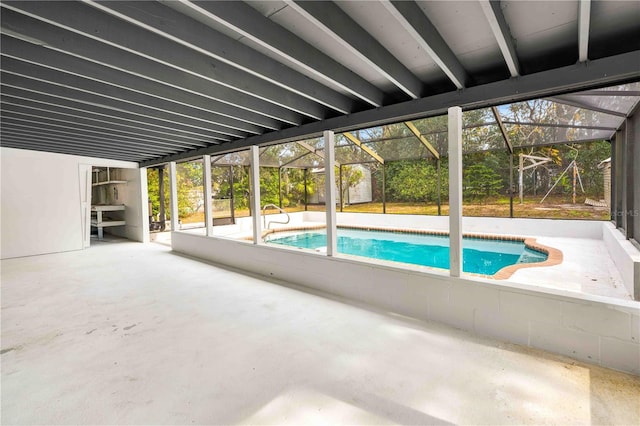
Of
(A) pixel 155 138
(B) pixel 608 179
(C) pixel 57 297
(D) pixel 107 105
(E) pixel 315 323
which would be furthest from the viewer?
(B) pixel 608 179

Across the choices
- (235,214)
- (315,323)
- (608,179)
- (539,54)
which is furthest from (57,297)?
(608,179)

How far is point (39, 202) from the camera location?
6691 mm

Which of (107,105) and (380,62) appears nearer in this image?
(380,62)

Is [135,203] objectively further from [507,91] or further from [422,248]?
[507,91]

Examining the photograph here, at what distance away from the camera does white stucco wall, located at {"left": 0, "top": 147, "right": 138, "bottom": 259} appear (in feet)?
20.7

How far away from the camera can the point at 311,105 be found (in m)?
3.56

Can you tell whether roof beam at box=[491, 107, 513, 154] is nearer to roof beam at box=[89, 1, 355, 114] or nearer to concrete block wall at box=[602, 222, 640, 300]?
concrete block wall at box=[602, 222, 640, 300]

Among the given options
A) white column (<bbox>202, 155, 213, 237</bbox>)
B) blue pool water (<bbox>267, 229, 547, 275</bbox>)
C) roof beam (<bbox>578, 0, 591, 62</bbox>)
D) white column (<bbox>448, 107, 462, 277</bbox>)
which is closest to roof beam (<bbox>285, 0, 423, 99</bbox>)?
white column (<bbox>448, 107, 462, 277</bbox>)

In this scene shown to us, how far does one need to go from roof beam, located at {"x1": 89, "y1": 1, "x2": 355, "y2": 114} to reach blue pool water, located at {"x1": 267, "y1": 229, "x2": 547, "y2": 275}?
506cm

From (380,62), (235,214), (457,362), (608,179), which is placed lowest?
(457,362)

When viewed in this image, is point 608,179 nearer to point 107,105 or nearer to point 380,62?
point 380,62

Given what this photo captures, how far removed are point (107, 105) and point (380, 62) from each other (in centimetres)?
295

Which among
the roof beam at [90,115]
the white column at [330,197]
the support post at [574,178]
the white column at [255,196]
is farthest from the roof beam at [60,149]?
the support post at [574,178]

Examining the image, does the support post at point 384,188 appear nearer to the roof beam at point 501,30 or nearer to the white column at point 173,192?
the white column at point 173,192
